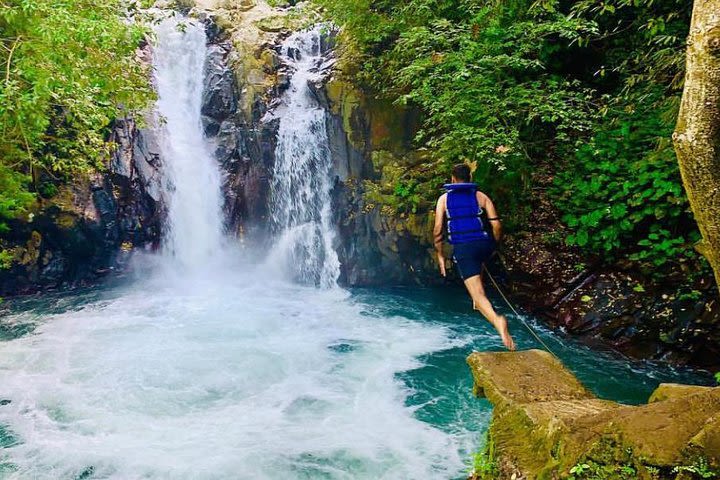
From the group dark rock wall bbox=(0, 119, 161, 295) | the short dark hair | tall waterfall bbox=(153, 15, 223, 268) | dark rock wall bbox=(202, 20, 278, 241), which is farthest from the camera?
tall waterfall bbox=(153, 15, 223, 268)

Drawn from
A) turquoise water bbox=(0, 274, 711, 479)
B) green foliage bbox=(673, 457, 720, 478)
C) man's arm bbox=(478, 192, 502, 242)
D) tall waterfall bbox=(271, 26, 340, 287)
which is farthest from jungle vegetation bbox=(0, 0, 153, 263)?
green foliage bbox=(673, 457, 720, 478)

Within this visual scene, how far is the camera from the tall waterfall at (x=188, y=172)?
566 inches

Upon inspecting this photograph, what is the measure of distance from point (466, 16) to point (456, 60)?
101 inches

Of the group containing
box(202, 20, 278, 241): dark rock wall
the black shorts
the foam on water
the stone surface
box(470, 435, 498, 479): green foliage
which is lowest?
the foam on water

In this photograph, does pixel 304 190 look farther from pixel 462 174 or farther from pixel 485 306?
pixel 485 306

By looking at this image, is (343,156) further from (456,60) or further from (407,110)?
(456,60)

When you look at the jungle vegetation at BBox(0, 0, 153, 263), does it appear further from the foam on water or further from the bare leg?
the bare leg

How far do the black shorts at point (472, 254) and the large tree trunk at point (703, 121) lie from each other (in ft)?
6.39

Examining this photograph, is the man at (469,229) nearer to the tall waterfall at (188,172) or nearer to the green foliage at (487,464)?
the green foliage at (487,464)

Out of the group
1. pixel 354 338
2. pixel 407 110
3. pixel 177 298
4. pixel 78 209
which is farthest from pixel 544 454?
pixel 78 209

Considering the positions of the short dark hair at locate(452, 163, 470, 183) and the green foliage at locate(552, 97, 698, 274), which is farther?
the green foliage at locate(552, 97, 698, 274)

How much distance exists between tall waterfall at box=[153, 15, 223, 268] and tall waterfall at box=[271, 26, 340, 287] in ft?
7.35

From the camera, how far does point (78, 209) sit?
12.1 metres

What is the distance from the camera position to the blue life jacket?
420cm
